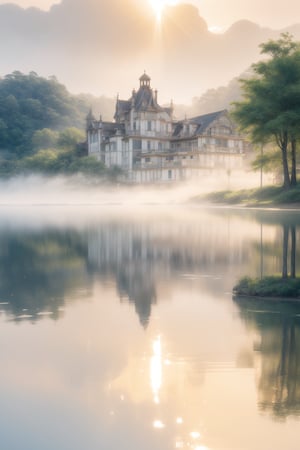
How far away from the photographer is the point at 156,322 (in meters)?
10.2

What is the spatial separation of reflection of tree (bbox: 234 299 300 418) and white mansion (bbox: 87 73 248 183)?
71505mm

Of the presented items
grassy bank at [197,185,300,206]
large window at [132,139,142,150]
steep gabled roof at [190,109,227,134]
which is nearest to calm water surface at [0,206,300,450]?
grassy bank at [197,185,300,206]

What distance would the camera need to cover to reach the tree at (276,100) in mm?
49562

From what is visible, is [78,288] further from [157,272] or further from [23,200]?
[23,200]

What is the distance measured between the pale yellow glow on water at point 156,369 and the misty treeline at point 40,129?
7720 cm

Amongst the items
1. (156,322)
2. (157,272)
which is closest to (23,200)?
(157,272)

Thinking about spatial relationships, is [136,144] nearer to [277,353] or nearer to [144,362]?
[277,353]

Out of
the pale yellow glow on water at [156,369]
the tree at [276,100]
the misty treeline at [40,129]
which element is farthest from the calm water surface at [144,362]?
the misty treeline at [40,129]

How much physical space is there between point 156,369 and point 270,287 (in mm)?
5094

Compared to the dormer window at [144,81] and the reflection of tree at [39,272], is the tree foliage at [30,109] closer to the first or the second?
the dormer window at [144,81]

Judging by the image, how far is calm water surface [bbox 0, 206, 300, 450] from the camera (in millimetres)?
5703

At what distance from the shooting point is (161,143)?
8988 centimetres

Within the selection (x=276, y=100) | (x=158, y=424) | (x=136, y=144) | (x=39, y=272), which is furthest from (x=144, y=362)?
(x=136, y=144)

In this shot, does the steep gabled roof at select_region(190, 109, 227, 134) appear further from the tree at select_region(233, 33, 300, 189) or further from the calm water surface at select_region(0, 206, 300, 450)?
the calm water surface at select_region(0, 206, 300, 450)
